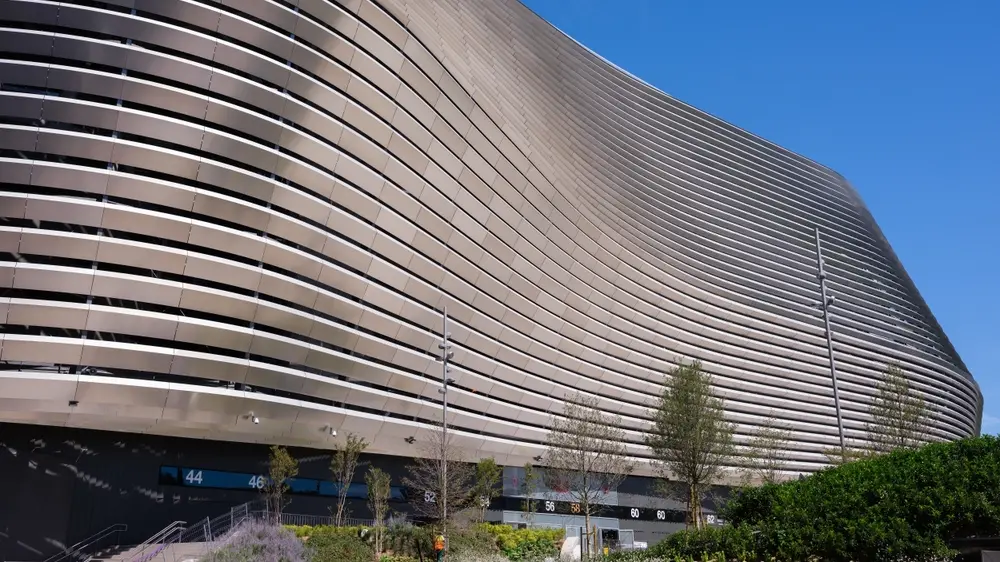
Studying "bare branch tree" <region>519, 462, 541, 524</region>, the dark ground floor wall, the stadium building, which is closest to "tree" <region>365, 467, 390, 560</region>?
the stadium building

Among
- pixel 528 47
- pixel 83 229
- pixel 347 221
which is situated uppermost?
pixel 528 47

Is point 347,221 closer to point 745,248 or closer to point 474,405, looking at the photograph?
point 474,405

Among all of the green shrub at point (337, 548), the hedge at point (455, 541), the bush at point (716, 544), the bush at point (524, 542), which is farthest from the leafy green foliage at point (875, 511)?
the green shrub at point (337, 548)

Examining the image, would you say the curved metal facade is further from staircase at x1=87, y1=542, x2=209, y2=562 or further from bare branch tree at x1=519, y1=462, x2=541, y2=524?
staircase at x1=87, y1=542, x2=209, y2=562

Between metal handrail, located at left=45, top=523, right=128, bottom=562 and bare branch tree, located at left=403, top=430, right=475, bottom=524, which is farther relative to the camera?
bare branch tree, located at left=403, top=430, right=475, bottom=524

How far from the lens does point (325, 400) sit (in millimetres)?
39156

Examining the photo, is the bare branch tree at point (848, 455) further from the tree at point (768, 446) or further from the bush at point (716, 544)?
the bush at point (716, 544)

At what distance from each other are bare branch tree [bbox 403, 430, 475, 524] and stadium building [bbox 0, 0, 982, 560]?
1308 mm

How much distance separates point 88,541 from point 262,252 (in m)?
14.1

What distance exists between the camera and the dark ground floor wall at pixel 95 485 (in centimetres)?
3231

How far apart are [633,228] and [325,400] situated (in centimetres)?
4325

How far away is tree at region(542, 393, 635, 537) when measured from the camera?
4056 centimetres

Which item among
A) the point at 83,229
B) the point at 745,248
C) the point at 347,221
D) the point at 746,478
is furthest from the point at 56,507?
the point at 745,248

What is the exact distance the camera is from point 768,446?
199 feet
